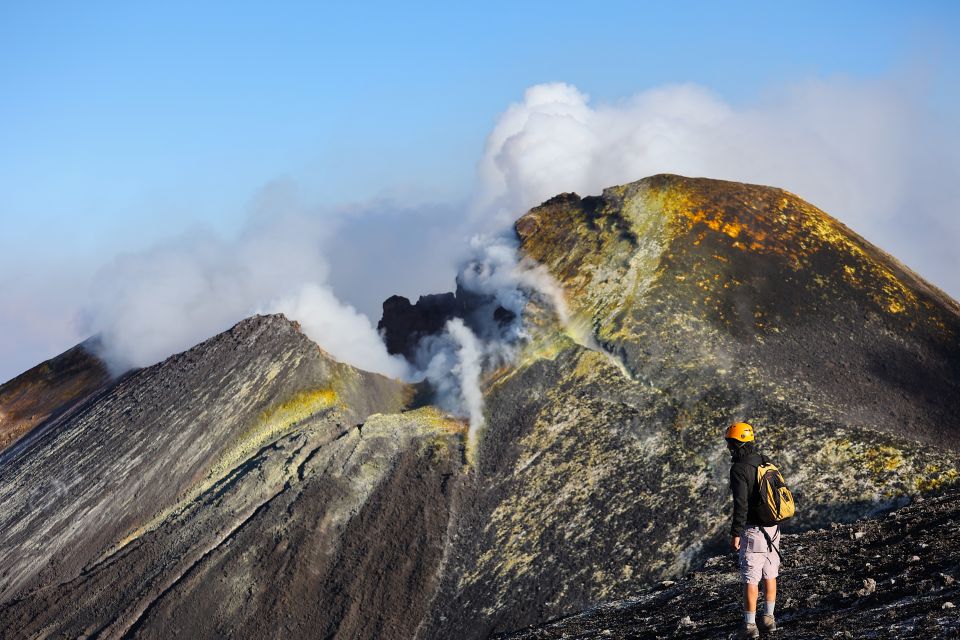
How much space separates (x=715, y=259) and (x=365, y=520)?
2362cm

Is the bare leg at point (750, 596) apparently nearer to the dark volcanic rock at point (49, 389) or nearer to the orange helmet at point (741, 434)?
the orange helmet at point (741, 434)

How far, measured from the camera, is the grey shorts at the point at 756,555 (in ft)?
52.5

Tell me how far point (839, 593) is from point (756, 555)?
4.30 meters

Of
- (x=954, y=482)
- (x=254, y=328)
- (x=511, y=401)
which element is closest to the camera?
(x=954, y=482)

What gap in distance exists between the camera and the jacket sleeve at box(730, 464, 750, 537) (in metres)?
15.7

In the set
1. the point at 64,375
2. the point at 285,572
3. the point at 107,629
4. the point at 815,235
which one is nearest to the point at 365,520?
the point at 285,572

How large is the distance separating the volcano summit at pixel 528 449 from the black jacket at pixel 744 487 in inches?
333

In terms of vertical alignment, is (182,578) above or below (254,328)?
below

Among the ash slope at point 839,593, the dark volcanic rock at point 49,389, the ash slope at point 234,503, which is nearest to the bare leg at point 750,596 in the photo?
the ash slope at point 839,593

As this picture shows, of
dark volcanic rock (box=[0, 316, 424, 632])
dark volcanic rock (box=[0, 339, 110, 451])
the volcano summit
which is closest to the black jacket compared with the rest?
the volcano summit

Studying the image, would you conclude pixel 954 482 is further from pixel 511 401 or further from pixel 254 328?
pixel 254 328

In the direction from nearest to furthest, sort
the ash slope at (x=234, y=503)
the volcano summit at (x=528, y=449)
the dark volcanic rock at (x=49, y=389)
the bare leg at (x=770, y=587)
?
the bare leg at (x=770, y=587), the volcano summit at (x=528, y=449), the ash slope at (x=234, y=503), the dark volcanic rock at (x=49, y=389)

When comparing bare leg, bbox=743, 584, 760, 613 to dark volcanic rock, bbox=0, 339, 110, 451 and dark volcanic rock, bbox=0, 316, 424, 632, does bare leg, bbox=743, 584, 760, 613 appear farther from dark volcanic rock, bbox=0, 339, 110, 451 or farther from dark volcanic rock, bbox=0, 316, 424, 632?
dark volcanic rock, bbox=0, 339, 110, 451

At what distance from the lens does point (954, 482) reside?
3167 centimetres
